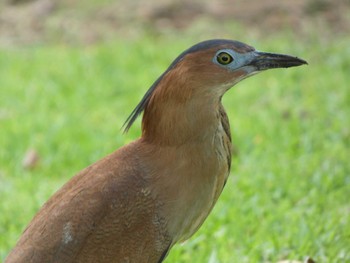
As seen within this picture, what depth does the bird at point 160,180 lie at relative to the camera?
144 inches

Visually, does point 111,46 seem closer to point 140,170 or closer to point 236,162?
point 236,162

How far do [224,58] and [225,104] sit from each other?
4122 millimetres

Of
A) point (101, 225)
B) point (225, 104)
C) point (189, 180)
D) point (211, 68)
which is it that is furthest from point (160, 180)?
point (225, 104)

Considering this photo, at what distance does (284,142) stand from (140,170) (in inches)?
130

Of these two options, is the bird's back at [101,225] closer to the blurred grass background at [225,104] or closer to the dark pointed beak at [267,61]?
the dark pointed beak at [267,61]

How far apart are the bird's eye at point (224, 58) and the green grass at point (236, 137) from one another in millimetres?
1523

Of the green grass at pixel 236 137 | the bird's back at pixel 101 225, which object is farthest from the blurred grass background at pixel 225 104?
Answer: the bird's back at pixel 101 225

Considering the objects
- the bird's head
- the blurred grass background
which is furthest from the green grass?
the bird's head

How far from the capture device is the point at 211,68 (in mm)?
3762

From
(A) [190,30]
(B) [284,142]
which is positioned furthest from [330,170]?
(A) [190,30]

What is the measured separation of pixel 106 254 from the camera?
3658 millimetres

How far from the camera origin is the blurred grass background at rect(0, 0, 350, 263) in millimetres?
5431

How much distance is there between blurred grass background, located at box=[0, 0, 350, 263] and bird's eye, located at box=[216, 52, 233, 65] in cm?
151

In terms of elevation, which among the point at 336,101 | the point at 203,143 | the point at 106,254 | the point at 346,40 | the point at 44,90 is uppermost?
the point at 44,90
